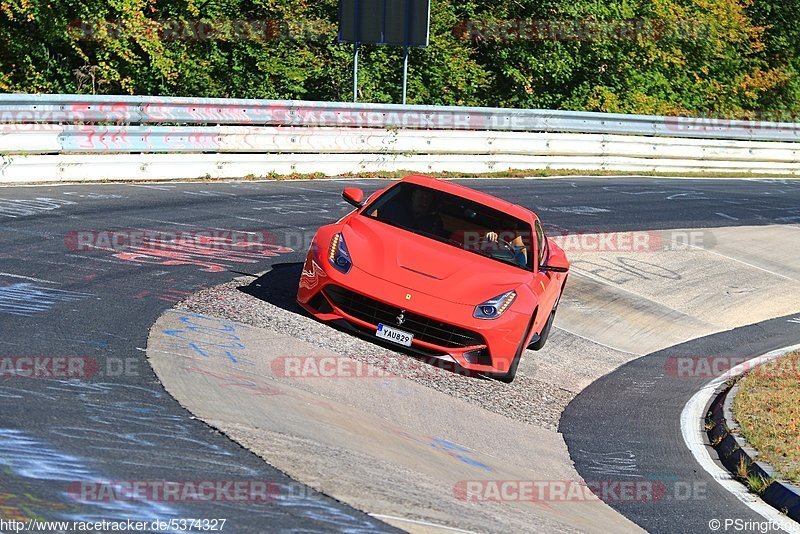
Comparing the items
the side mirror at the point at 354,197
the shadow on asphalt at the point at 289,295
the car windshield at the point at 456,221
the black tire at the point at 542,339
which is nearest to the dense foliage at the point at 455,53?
the shadow on asphalt at the point at 289,295

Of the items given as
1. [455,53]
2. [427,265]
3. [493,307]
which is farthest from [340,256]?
[455,53]

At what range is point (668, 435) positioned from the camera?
9.49 m

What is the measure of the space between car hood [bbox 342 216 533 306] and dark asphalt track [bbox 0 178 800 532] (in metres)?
1.37

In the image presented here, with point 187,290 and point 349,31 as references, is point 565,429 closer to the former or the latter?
point 187,290

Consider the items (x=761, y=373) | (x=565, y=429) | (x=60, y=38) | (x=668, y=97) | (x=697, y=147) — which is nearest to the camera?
(x=565, y=429)

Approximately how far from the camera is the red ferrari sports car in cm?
952

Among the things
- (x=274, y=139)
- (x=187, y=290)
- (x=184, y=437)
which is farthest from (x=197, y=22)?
(x=184, y=437)

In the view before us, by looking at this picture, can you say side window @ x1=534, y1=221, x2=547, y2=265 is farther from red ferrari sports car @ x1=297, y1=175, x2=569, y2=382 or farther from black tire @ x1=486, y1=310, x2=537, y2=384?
black tire @ x1=486, y1=310, x2=537, y2=384

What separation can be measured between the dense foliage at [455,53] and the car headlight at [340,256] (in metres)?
14.1

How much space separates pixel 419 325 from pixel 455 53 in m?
19.8

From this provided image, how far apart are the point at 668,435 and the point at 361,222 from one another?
346 cm

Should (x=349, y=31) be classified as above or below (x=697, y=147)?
above

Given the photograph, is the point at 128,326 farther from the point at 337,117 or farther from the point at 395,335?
the point at 337,117
